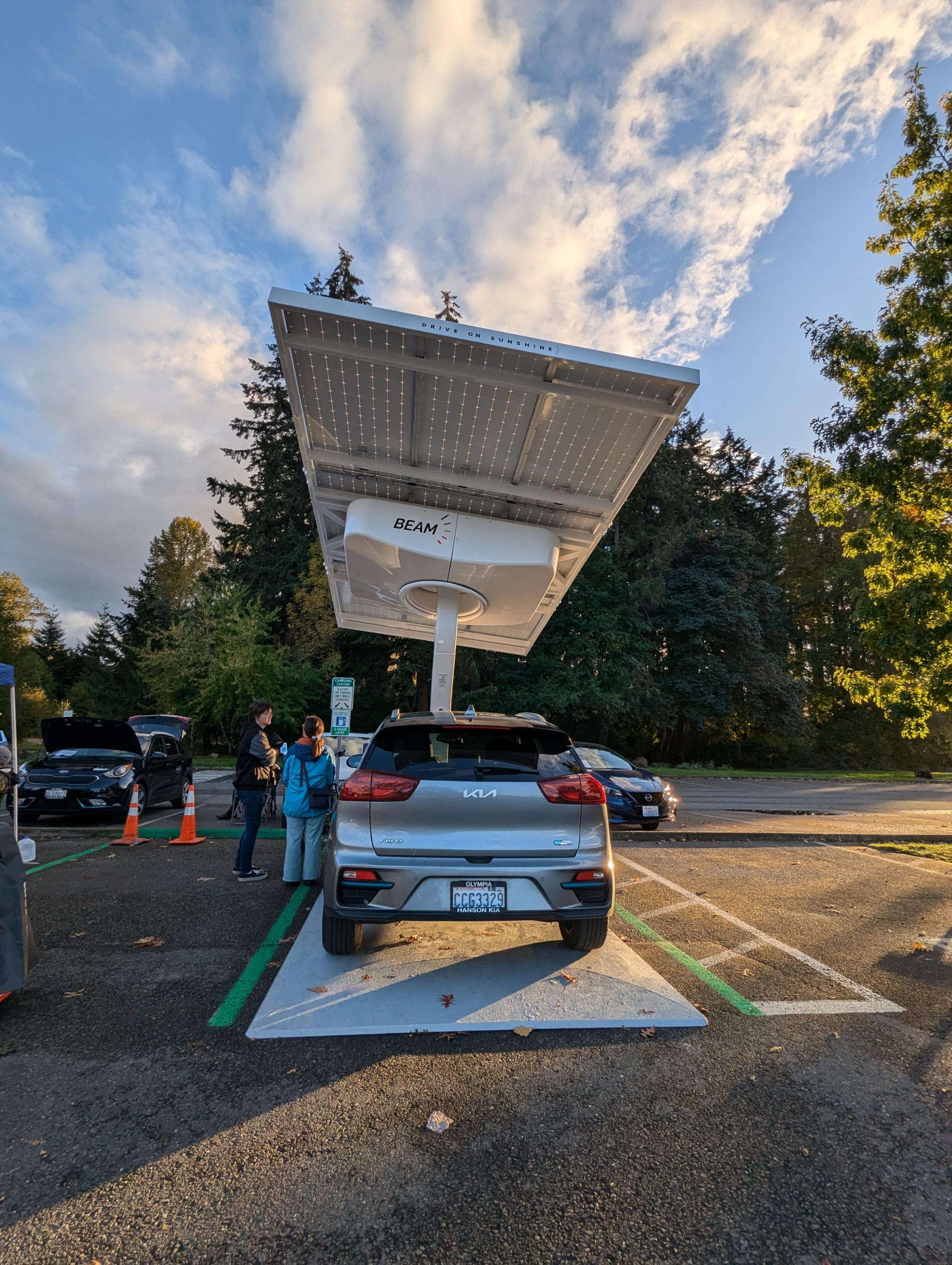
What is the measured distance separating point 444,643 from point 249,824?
20.2 feet

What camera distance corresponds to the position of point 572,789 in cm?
420

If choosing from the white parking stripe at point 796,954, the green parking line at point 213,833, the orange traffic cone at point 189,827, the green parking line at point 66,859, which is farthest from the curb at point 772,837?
the white parking stripe at point 796,954

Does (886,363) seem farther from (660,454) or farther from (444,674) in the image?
(660,454)

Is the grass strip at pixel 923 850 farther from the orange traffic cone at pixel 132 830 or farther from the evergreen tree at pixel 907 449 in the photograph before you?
the orange traffic cone at pixel 132 830

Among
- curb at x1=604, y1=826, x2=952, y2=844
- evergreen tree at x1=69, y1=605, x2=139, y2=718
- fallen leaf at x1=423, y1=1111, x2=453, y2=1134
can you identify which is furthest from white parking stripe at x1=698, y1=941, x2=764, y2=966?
evergreen tree at x1=69, y1=605, x2=139, y2=718

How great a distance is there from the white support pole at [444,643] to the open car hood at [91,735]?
215 inches

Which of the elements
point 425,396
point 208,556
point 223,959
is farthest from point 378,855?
point 208,556

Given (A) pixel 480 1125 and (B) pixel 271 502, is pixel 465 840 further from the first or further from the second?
(B) pixel 271 502

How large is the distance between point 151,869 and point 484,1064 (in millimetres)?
5681

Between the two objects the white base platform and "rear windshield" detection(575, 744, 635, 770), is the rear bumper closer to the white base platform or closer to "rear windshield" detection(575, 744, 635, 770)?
the white base platform

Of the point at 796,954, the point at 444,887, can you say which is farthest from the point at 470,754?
the point at 796,954

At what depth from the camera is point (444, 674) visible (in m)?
12.3

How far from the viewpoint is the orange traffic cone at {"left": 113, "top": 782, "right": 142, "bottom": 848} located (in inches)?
353

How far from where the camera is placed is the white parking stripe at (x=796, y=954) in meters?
4.11
